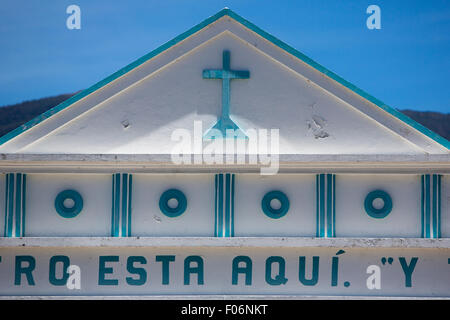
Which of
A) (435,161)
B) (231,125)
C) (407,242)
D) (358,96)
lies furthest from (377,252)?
(231,125)

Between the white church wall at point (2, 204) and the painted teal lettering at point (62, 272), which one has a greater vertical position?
the white church wall at point (2, 204)

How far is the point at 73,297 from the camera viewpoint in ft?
26.7

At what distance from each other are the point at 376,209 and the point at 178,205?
108 inches

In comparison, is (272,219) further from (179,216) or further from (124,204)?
(124,204)

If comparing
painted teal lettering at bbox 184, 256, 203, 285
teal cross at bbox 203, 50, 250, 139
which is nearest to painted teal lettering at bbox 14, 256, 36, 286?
painted teal lettering at bbox 184, 256, 203, 285

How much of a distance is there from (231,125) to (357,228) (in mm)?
2245

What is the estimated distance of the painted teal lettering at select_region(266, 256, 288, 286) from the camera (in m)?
8.16

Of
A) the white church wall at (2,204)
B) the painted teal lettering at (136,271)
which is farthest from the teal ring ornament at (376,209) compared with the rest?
the white church wall at (2,204)

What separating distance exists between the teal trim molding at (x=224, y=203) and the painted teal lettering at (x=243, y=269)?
0.37 metres

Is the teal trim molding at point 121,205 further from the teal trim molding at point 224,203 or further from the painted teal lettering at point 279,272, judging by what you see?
the painted teal lettering at point 279,272

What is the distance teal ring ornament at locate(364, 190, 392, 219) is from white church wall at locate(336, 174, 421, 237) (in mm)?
49

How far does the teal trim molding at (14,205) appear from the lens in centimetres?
816
